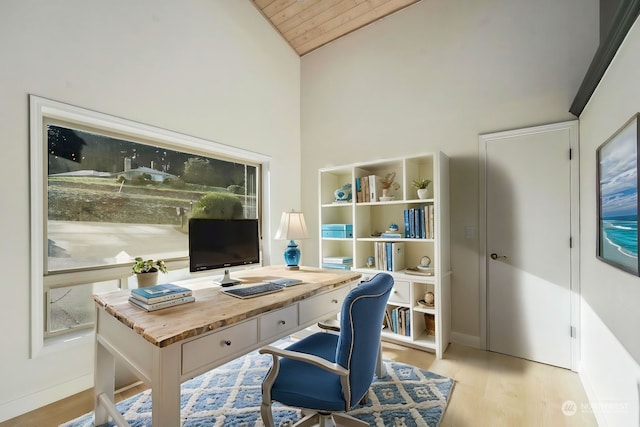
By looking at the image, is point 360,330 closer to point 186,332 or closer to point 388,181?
point 186,332

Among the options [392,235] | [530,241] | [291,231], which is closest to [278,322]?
[291,231]

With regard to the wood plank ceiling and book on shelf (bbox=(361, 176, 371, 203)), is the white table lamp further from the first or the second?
the wood plank ceiling

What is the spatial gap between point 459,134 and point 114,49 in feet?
10.3

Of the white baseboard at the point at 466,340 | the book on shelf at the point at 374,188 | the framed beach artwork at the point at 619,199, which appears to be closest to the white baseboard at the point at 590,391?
the white baseboard at the point at 466,340

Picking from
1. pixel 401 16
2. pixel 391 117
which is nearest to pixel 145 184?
pixel 391 117

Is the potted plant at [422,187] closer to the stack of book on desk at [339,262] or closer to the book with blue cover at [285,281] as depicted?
the stack of book on desk at [339,262]

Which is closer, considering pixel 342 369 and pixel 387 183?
pixel 342 369

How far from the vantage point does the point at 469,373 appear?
2412mm

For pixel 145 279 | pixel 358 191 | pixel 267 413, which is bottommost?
pixel 267 413

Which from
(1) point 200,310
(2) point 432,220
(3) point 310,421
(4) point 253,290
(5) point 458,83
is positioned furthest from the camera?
(5) point 458,83

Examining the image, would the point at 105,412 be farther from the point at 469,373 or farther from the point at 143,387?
the point at 469,373

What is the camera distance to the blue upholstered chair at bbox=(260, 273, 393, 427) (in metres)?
1.35

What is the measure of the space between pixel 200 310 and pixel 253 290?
0.38 m

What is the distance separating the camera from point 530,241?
2.64 meters
